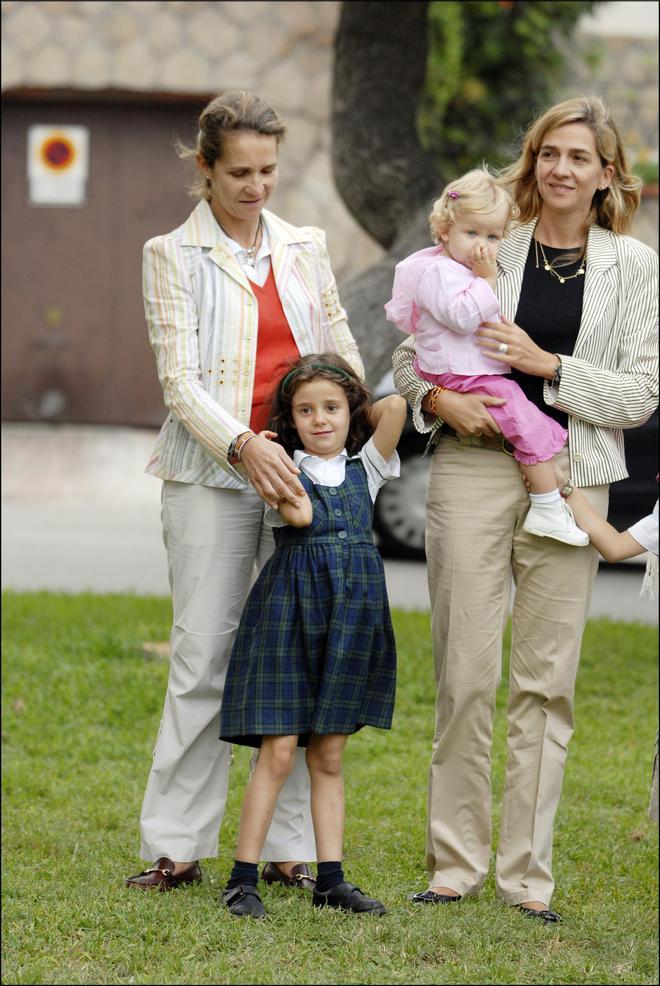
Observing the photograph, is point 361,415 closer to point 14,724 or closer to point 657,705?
point 14,724

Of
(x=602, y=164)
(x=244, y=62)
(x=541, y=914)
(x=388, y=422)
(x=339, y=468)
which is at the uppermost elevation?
(x=244, y=62)

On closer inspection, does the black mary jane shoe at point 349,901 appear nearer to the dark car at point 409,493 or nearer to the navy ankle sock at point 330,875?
the navy ankle sock at point 330,875

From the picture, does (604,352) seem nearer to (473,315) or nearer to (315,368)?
(473,315)

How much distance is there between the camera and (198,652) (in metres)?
3.94

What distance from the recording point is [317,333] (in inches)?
160

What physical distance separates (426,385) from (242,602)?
0.76 meters

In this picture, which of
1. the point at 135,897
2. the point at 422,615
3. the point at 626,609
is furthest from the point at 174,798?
the point at 626,609

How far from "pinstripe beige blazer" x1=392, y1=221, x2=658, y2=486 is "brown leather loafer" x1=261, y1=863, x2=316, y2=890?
49.8 inches

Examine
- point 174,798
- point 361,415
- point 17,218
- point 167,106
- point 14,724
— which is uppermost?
point 167,106

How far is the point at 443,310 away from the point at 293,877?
62.8 inches

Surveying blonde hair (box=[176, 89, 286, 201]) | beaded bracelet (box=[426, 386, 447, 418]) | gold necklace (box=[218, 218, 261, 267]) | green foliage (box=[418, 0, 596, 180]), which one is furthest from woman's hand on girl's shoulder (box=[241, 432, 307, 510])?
green foliage (box=[418, 0, 596, 180])

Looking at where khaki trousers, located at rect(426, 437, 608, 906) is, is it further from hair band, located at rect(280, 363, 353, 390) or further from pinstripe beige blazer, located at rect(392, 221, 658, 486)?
hair band, located at rect(280, 363, 353, 390)

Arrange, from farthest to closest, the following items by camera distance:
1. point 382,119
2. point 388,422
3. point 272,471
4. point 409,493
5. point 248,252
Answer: point 409,493 < point 382,119 < point 248,252 < point 388,422 < point 272,471

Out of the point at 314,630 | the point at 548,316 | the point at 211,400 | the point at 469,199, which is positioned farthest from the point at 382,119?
the point at 314,630
